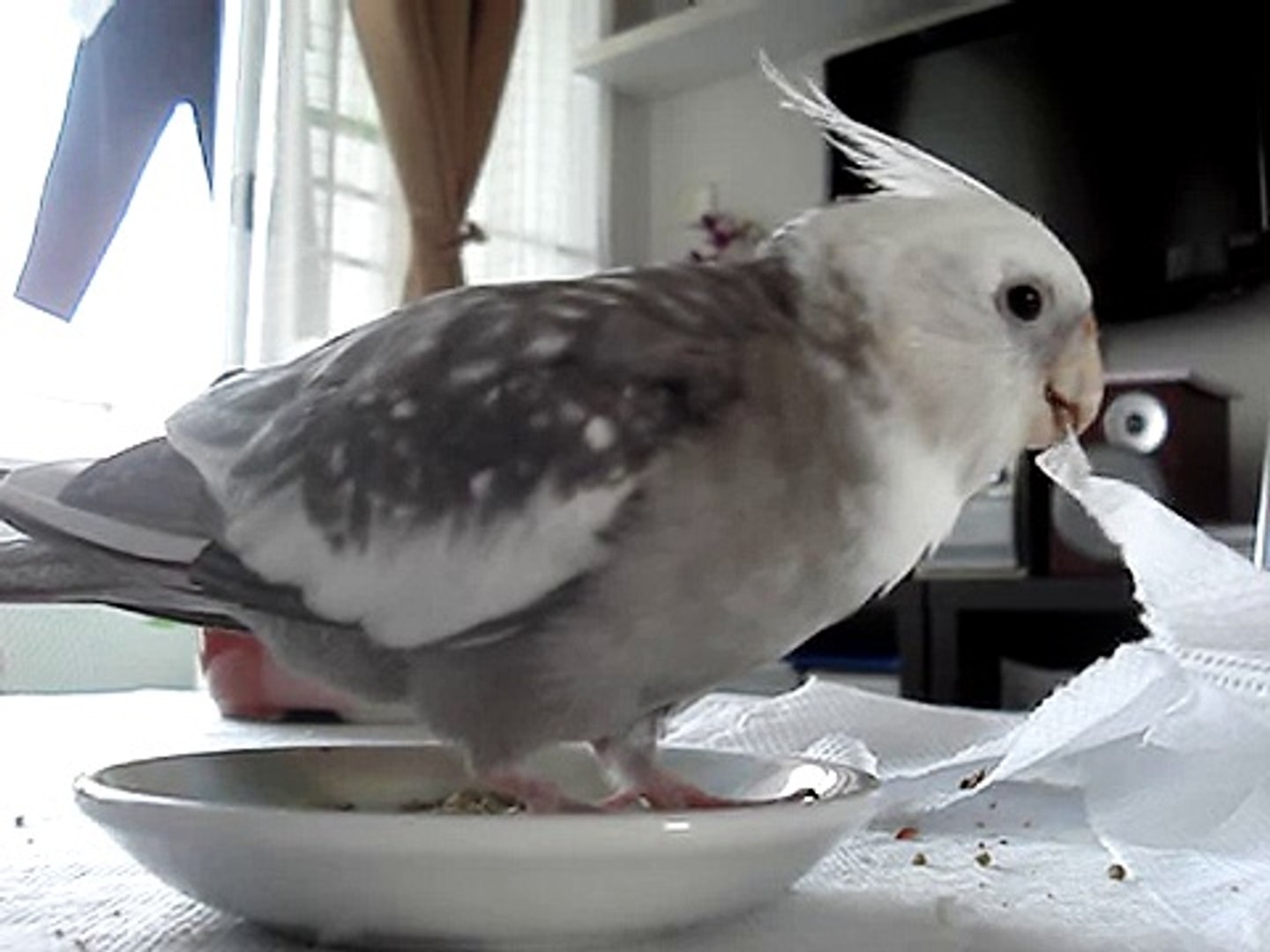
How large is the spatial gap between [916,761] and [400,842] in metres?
0.38

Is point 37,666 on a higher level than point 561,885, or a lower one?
lower

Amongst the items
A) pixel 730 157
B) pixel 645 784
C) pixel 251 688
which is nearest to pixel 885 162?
pixel 645 784

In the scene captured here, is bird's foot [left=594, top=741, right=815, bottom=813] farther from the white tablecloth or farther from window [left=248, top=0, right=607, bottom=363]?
window [left=248, top=0, right=607, bottom=363]

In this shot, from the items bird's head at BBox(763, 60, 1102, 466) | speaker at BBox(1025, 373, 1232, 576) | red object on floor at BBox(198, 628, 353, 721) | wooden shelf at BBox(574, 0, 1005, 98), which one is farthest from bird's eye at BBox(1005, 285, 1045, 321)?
wooden shelf at BBox(574, 0, 1005, 98)

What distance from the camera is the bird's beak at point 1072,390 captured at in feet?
1.57

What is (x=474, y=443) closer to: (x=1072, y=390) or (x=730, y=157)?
(x=1072, y=390)

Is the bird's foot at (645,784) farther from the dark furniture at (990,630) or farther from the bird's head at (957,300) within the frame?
the dark furniture at (990,630)

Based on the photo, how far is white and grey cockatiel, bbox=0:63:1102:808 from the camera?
0.41 m

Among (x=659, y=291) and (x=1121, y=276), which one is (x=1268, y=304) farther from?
(x=659, y=291)

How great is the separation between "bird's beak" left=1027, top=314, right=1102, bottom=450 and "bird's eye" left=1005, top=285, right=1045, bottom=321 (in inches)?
0.6

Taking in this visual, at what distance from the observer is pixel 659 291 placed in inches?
17.7

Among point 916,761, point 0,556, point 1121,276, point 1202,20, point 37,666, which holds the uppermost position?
point 1202,20

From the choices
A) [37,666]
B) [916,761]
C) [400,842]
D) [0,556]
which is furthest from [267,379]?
[37,666]

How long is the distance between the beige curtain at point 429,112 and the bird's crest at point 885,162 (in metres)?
1.53
